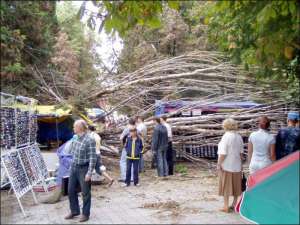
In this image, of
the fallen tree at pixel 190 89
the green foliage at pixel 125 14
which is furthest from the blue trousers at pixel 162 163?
the green foliage at pixel 125 14

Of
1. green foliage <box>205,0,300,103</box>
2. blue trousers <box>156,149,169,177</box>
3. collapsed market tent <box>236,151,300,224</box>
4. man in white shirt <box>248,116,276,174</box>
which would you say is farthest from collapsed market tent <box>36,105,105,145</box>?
collapsed market tent <box>236,151,300,224</box>

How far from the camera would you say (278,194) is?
19.9ft

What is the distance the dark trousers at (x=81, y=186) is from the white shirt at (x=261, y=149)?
2869mm

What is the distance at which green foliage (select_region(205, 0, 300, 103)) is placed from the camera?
6.52 metres

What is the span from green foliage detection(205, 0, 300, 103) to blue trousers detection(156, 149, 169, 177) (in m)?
4.60

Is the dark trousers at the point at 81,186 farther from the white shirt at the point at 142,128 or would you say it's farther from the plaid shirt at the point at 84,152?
the white shirt at the point at 142,128

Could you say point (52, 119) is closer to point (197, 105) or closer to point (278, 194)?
point (197, 105)

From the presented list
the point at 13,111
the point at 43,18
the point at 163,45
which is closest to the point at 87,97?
the point at 43,18

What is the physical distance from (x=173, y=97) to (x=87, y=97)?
311 cm

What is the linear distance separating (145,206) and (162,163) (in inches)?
165

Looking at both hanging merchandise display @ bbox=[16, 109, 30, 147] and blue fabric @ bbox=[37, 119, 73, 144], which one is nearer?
hanging merchandise display @ bbox=[16, 109, 30, 147]

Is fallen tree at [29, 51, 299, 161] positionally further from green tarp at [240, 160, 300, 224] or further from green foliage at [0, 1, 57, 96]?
green tarp at [240, 160, 300, 224]

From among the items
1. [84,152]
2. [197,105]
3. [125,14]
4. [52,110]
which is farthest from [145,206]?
[52,110]

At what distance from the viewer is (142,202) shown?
9.85 metres
